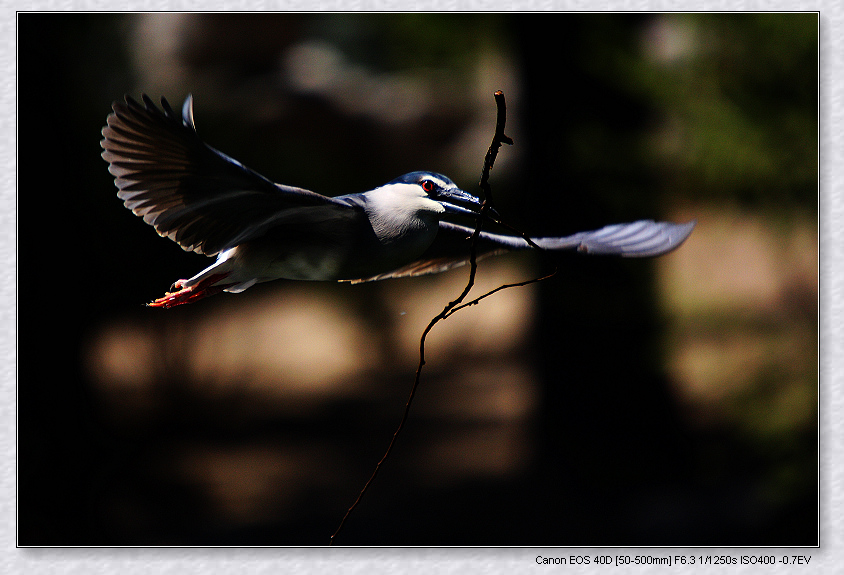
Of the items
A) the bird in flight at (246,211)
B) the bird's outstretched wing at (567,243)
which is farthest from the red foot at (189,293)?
the bird's outstretched wing at (567,243)

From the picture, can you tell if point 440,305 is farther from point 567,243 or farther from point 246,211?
point 246,211

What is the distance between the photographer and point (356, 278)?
1052mm

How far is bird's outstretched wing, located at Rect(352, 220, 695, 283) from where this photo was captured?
1.19 meters

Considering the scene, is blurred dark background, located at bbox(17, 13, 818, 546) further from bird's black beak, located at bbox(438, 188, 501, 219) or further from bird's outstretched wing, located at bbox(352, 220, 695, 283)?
bird's black beak, located at bbox(438, 188, 501, 219)

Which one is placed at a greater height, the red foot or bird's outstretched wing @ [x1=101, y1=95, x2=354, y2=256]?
bird's outstretched wing @ [x1=101, y1=95, x2=354, y2=256]

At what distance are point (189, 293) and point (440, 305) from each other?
319 centimetres

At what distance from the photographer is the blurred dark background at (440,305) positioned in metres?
2.60

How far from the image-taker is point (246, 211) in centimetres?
91

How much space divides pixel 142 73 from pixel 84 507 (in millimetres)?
1670

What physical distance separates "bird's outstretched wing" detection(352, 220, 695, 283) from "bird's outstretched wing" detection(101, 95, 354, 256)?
285 millimetres

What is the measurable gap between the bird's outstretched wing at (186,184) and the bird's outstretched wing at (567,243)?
0.29 meters

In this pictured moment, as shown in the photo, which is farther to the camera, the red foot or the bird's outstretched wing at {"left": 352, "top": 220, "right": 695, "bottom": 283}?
the bird's outstretched wing at {"left": 352, "top": 220, "right": 695, "bottom": 283}

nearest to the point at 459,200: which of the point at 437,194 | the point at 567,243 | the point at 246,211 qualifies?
the point at 437,194

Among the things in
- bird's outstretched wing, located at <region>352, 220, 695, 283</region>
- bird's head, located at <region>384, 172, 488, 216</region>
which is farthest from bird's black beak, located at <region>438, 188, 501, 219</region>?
bird's outstretched wing, located at <region>352, 220, 695, 283</region>
